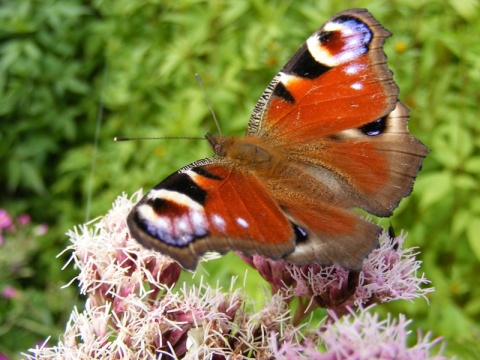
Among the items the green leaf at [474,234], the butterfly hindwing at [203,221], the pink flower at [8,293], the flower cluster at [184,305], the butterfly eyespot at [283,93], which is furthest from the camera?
the pink flower at [8,293]

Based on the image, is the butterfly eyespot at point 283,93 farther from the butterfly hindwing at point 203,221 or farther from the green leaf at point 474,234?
the green leaf at point 474,234

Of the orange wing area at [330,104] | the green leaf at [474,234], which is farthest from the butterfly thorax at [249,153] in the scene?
the green leaf at [474,234]

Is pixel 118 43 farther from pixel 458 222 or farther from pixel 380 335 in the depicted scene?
Answer: pixel 380 335

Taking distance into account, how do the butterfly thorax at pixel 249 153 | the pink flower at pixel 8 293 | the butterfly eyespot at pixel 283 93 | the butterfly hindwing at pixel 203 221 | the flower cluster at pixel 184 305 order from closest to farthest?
the butterfly hindwing at pixel 203 221, the flower cluster at pixel 184 305, the butterfly thorax at pixel 249 153, the butterfly eyespot at pixel 283 93, the pink flower at pixel 8 293

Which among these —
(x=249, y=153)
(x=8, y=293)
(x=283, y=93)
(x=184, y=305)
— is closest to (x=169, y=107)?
(x=8, y=293)

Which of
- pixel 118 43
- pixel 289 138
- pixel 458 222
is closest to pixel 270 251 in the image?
pixel 289 138

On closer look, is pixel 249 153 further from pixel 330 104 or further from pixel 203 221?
pixel 203 221

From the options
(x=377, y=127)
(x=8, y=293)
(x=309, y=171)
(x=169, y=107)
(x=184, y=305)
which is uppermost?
(x=377, y=127)
